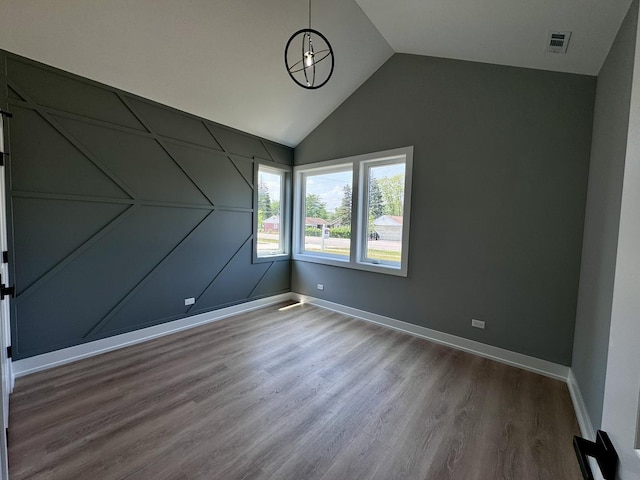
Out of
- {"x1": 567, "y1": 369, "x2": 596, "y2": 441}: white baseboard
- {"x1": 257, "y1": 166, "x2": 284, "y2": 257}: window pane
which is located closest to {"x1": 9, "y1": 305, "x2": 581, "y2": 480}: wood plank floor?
{"x1": 567, "y1": 369, "x2": 596, "y2": 441}: white baseboard

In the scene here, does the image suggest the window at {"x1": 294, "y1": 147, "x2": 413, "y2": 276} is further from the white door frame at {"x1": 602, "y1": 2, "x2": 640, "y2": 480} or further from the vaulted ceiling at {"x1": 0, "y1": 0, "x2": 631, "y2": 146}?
the white door frame at {"x1": 602, "y1": 2, "x2": 640, "y2": 480}

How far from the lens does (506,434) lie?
1.96 metres

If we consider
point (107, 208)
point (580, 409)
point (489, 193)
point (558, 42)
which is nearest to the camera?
point (580, 409)

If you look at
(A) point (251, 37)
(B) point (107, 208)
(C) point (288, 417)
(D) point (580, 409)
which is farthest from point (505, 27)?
(B) point (107, 208)

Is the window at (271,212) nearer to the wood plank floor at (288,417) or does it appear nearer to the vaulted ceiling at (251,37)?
the vaulted ceiling at (251,37)

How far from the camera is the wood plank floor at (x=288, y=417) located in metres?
1.66

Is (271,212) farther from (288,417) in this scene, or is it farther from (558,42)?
(558,42)

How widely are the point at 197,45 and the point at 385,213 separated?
9.65 ft

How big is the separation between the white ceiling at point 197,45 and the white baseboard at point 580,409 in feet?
13.5

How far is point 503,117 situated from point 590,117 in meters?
0.69

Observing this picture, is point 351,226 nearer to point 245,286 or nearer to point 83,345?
point 245,286

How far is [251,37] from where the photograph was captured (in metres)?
2.83

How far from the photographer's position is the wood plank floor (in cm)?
166

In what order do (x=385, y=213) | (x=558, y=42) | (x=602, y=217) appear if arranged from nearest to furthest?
(x=602, y=217)
(x=558, y=42)
(x=385, y=213)
